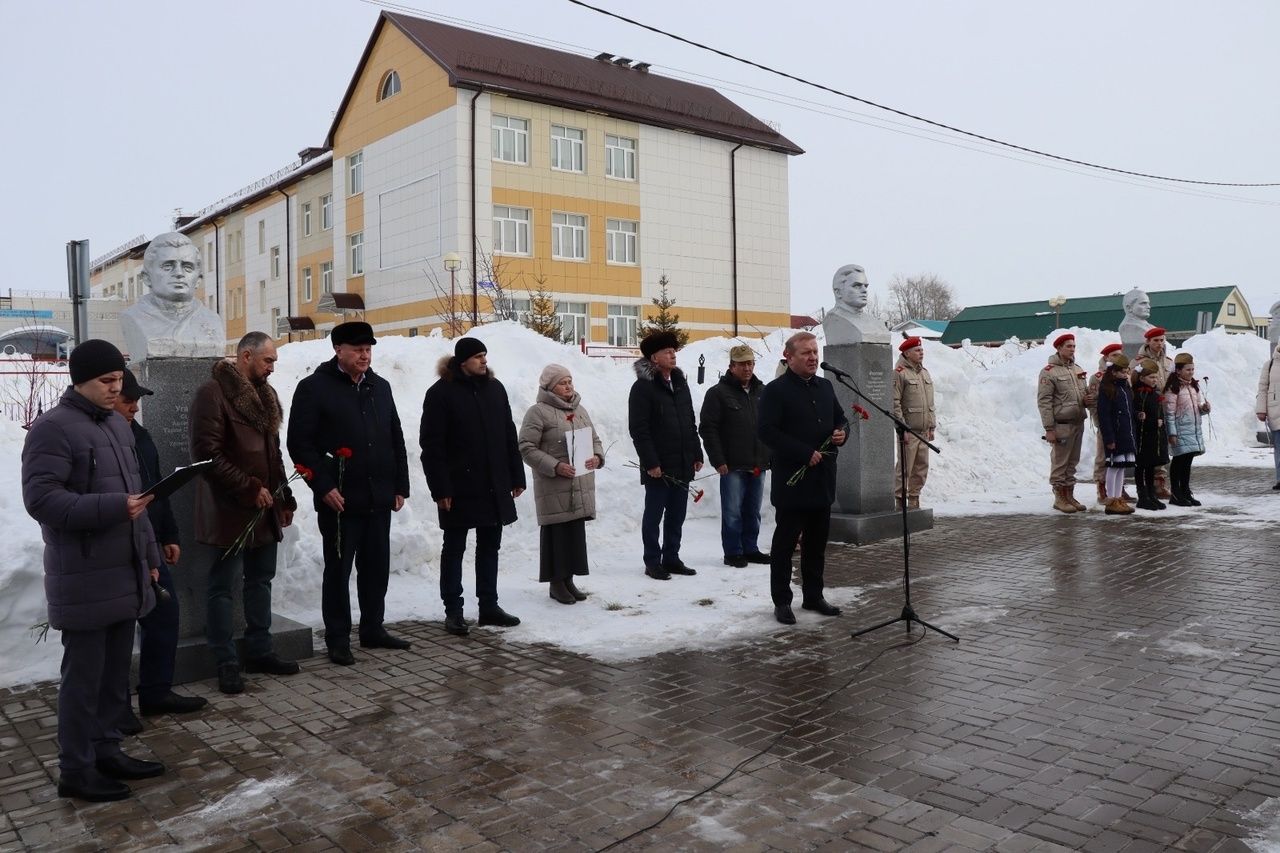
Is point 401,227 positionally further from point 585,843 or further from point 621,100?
point 585,843

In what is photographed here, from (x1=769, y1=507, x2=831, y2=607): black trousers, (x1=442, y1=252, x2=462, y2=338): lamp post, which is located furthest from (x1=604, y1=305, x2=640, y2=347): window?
(x1=769, y1=507, x2=831, y2=607): black trousers

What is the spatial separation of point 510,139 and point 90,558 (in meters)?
30.7

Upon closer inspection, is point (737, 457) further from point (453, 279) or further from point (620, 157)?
point (620, 157)

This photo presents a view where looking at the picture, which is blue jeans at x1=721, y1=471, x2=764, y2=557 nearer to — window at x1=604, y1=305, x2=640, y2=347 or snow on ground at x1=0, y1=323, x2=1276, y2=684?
snow on ground at x1=0, y1=323, x2=1276, y2=684

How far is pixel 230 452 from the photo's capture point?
20.5 ft

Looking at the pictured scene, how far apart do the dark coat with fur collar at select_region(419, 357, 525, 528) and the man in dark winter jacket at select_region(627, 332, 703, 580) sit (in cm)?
204

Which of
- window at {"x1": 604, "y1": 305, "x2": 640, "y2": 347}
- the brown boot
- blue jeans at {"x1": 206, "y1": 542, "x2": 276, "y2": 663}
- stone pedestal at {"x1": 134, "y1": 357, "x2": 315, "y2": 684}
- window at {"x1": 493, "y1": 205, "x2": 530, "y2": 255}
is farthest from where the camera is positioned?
window at {"x1": 604, "y1": 305, "x2": 640, "y2": 347}

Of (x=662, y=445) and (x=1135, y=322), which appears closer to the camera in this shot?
(x=662, y=445)

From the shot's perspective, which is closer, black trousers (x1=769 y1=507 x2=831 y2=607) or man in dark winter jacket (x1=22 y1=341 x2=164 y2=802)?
man in dark winter jacket (x1=22 y1=341 x2=164 y2=802)

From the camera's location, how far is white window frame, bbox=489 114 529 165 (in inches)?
1302

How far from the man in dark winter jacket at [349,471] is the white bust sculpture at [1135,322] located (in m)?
13.4

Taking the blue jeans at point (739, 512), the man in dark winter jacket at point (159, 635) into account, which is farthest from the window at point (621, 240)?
the man in dark winter jacket at point (159, 635)

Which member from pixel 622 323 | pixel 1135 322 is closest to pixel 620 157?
pixel 622 323

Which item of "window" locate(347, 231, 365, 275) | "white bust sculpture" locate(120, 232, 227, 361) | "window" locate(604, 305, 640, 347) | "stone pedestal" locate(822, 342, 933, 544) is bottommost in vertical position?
"stone pedestal" locate(822, 342, 933, 544)
